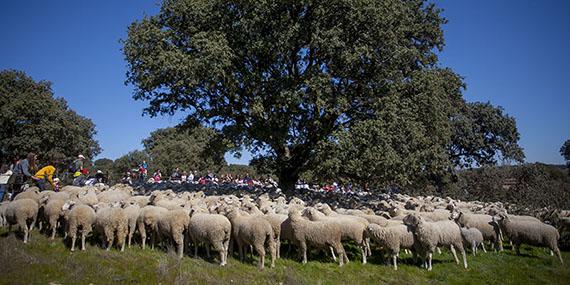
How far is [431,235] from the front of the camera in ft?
35.2

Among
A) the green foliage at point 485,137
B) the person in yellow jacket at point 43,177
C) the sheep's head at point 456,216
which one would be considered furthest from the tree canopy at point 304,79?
the green foliage at point 485,137

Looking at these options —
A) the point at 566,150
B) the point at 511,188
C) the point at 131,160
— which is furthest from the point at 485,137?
the point at 131,160

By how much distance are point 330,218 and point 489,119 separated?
109 ft

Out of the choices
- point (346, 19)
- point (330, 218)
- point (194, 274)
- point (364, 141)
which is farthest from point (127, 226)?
point (346, 19)

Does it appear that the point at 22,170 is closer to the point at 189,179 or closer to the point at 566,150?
the point at 189,179

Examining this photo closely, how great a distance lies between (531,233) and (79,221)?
1441cm

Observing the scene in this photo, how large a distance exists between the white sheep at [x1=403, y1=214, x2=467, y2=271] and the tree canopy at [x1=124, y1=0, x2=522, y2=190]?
6.61 metres

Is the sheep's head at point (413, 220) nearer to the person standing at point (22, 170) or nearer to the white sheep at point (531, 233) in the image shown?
the white sheep at point (531, 233)

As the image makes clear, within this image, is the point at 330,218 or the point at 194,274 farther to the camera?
the point at 330,218

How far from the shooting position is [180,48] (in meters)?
21.0

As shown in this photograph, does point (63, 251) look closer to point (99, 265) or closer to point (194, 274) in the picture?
point (99, 265)

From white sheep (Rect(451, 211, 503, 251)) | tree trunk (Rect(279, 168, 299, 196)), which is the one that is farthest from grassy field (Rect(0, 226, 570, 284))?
tree trunk (Rect(279, 168, 299, 196))

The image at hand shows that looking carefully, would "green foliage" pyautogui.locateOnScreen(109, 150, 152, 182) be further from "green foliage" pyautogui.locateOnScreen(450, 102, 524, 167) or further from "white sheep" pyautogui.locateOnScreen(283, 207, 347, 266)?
"white sheep" pyautogui.locateOnScreen(283, 207, 347, 266)

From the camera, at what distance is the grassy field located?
8.22m
